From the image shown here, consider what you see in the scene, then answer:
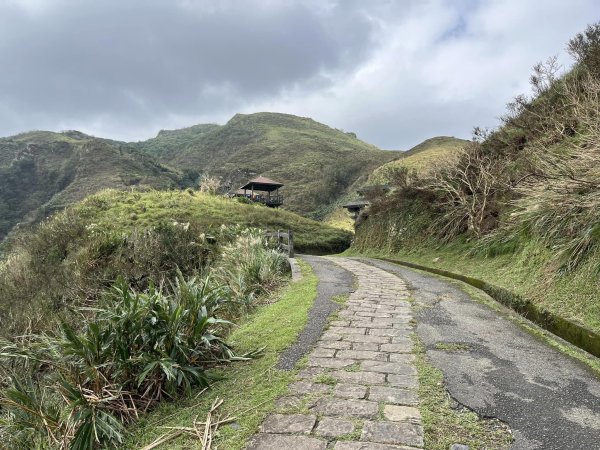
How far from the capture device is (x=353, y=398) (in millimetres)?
3080

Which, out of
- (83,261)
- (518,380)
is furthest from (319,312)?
(83,261)

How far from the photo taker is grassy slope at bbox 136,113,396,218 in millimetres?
72312

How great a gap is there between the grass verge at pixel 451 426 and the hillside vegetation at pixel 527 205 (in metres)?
2.34

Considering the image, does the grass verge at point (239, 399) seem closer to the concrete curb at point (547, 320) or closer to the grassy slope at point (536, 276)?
the concrete curb at point (547, 320)

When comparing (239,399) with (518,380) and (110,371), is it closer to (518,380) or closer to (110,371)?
(110,371)

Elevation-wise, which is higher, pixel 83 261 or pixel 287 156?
pixel 287 156

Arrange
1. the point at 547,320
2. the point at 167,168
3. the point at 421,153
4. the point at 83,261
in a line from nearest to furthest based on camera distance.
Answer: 1. the point at 547,320
2. the point at 83,261
3. the point at 421,153
4. the point at 167,168

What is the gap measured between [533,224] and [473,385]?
5.02 m

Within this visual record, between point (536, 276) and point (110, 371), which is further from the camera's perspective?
point (536, 276)

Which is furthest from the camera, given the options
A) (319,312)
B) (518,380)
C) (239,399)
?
(319,312)

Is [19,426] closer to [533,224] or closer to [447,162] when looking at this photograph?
[533,224]

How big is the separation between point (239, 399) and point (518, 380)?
2.26 m

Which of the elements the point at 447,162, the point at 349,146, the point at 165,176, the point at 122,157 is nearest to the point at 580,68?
the point at 447,162

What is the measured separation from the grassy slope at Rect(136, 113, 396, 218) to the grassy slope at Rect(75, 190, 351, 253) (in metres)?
24.1
